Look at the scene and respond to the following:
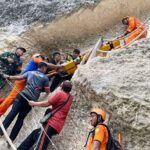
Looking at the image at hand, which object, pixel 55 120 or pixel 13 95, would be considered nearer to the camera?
pixel 55 120

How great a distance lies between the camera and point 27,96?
1104cm

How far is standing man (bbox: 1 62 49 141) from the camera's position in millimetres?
10961

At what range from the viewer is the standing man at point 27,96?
11.0 metres

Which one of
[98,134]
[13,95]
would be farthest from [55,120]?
[13,95]

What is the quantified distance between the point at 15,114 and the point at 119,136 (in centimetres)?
295

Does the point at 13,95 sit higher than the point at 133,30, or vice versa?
the point at 13,95

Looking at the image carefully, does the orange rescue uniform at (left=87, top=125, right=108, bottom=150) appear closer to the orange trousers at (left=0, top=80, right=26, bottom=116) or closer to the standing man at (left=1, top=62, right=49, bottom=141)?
the standing man at (left=1, top=62, right=49, bottom=141)

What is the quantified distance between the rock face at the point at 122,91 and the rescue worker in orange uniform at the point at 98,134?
1.95 ft

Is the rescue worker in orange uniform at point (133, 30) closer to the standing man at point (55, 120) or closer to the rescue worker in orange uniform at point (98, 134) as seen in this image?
the standing man at point (55, 120)

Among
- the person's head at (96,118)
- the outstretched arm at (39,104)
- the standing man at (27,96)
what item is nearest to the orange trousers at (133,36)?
the standing man at (27,96)

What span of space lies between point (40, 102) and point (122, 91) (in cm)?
191

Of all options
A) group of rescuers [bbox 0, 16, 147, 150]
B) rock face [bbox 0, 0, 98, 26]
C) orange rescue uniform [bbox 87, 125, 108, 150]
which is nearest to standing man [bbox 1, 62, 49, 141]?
group of rescuers [bbox 0, 16, 147, 150]

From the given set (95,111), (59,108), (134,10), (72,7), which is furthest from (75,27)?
(95,111)

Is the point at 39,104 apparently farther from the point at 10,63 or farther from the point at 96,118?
the point at 10,63
